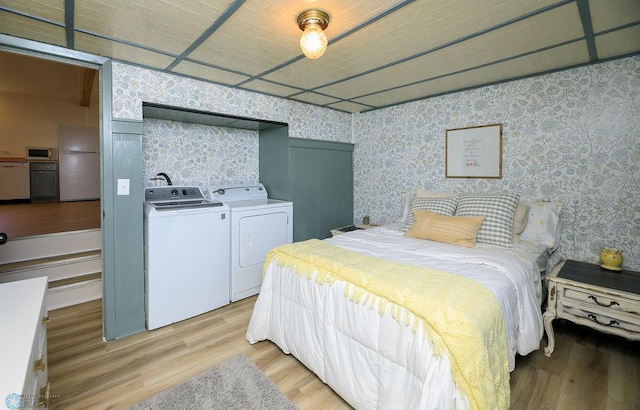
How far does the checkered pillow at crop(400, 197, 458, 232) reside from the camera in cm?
264

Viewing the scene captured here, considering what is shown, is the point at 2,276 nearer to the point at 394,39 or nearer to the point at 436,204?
the point at 394,39

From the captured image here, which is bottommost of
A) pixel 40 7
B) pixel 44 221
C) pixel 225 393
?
pixel 225 393

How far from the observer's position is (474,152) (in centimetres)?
290

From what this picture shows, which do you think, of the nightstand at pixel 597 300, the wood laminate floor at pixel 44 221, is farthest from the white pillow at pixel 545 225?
the wood laminate floor at pixel 44 221

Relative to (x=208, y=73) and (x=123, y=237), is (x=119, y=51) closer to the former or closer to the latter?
(x=208, y=73)

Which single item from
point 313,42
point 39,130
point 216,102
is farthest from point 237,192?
point 39,130

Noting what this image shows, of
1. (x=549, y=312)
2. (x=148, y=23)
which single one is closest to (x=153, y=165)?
(x=148, y=23)

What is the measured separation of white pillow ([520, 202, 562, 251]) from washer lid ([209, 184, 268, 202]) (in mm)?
2794

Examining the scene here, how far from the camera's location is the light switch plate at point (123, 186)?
87.7 inches

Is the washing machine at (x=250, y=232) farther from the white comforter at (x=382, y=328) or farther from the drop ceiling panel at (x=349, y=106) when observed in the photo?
the drop ceiling panel at (x=349, y=106)

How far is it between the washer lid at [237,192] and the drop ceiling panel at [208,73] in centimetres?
113

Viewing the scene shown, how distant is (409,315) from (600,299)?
1417 millimetres

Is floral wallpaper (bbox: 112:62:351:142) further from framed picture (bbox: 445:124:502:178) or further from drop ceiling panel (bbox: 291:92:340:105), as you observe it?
framed picture (bbox: 445:124:502:178)

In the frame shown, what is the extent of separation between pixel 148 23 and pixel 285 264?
1688 mm
